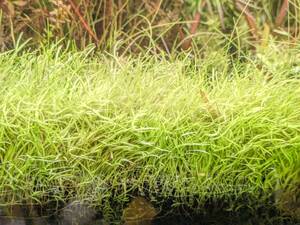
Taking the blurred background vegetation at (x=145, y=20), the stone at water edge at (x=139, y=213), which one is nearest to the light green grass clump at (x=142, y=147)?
the stone at water edge at (x=139, y=213)

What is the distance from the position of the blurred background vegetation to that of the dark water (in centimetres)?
139

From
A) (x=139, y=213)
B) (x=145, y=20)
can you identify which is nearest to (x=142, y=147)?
(x=139, y=213)

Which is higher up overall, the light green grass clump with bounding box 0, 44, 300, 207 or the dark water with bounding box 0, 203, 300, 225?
the light green grass clump with bounding box 0, 44, 300, 207

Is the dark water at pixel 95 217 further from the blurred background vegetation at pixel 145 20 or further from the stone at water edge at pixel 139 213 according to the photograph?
the blurred background vegetation at pixel 145 20

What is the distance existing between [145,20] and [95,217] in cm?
185

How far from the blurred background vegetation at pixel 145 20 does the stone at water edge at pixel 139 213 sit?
138 cm

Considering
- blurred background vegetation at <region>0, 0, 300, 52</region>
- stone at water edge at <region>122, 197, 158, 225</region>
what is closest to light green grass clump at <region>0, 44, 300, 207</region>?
stone at water edge at <region>122, 197, 158, 225</region>

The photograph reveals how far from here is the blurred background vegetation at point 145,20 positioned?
12.8ft

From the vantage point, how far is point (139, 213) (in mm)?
2604

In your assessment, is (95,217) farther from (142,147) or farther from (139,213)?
(142,147)

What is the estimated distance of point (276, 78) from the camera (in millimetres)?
3090

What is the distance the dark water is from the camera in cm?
258

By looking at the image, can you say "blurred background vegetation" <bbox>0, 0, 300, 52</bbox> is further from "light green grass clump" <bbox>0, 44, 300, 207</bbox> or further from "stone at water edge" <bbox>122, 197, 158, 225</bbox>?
"stone at water edge" <bbox>122, 197, 158, 225</bbox>

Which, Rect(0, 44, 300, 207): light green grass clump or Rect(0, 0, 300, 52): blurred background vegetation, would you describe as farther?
Rect(0, 0, 300, 52): blurred background vegetation
